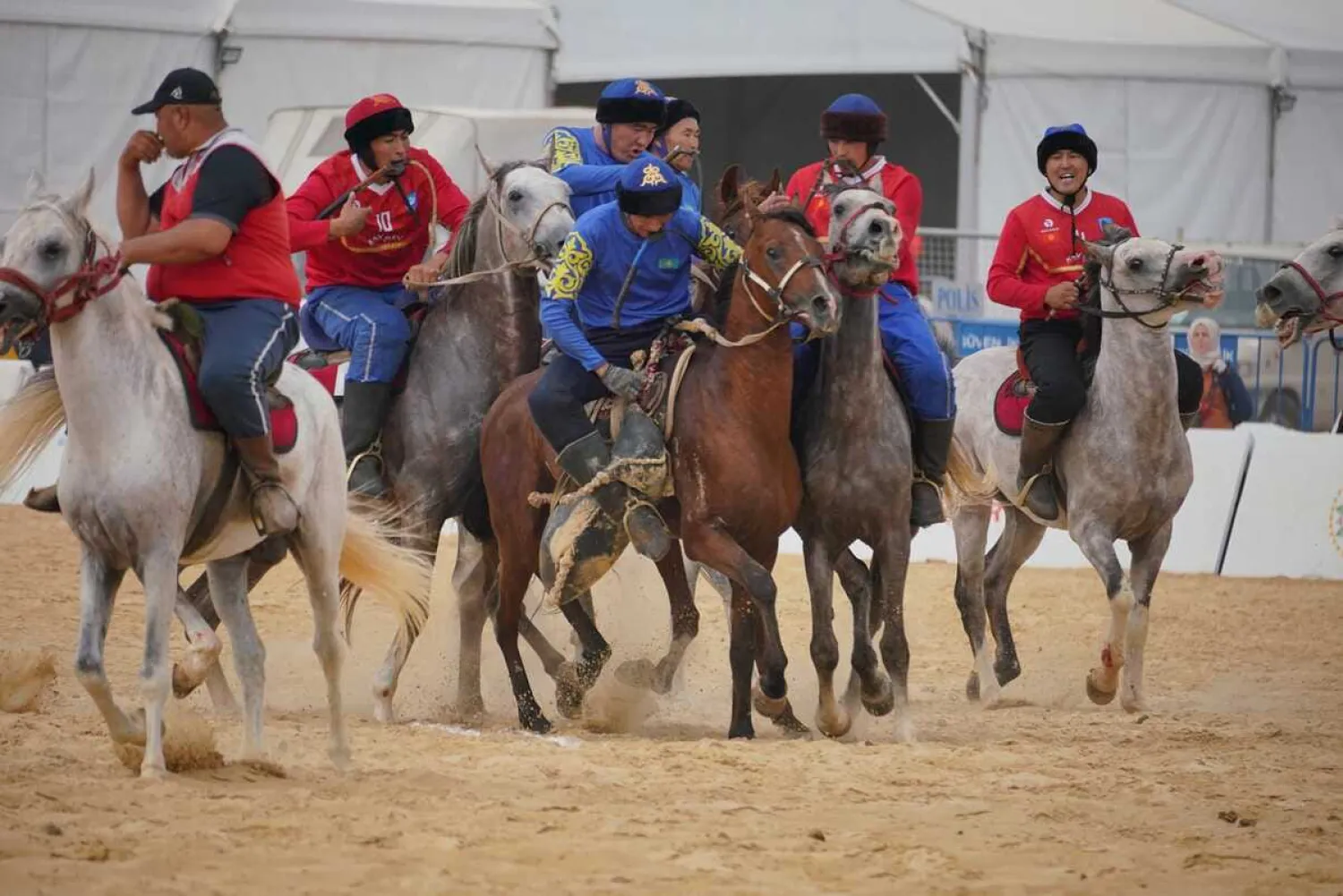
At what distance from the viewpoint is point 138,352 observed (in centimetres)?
689

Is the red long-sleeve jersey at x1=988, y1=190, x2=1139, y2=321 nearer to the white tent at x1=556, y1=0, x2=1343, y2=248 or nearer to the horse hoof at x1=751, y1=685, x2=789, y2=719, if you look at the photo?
the horse hoof at x1=751, y1=685, x2=789, y2=719

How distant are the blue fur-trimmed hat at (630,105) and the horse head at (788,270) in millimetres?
1309

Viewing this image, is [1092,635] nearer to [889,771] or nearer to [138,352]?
[889,771]

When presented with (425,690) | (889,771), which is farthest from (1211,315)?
(889,771)

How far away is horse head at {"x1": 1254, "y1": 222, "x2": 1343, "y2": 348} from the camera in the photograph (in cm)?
922

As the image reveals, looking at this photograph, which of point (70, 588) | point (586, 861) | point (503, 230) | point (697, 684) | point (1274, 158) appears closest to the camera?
point (586, 861)

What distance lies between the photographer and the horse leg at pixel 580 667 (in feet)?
30.1

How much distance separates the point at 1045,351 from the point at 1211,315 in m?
8.59

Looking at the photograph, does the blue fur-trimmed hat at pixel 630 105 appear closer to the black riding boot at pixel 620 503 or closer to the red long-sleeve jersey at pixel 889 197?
the red long-sleeve jersey at pixel 889 197

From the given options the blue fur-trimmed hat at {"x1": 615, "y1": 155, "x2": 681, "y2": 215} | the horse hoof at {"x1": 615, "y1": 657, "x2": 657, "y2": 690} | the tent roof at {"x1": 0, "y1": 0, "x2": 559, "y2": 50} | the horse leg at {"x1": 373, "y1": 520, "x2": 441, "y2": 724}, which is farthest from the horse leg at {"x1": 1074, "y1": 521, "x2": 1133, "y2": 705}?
the tent roof at {"x1": 0, "y1": 0, "x2": 559, "y2": 50}

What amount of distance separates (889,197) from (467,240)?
200 cm

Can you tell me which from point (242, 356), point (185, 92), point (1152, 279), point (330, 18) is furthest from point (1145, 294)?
point (330, 18)

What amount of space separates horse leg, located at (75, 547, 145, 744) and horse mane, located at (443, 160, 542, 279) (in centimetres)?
309

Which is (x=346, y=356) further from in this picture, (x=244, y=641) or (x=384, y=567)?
(x=244, y=641)
